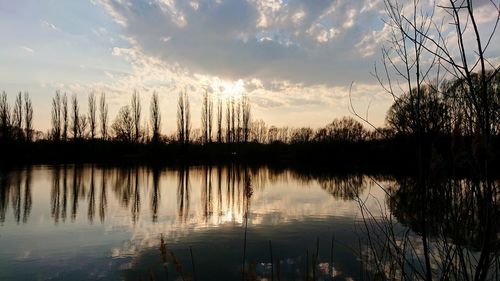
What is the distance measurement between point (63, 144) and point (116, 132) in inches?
313

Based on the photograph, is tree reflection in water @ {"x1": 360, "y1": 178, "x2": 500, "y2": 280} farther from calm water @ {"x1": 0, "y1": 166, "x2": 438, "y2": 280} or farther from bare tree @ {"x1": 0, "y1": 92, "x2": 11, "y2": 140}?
bare tree @ {"x1": 0, "y1": 92, "x2": 11, "y2": 140}

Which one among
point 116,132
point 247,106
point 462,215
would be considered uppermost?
point 247,106

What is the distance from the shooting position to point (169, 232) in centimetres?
857

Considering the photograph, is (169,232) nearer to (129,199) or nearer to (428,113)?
(129,199)

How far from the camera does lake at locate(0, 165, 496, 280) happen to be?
564 centimetres

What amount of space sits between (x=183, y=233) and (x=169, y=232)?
0.35m

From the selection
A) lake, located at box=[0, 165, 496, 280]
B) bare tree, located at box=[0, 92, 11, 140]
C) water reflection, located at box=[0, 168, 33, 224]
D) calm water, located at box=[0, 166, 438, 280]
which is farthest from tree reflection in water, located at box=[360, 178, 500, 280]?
bare tree, located at box=[0, 92, 11, 140]

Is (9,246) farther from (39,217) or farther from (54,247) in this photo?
(39,217)

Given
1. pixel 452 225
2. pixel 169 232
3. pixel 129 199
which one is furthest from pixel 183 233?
pixel 452 225

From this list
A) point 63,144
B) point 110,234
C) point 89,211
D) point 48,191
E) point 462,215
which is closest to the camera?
point 462,215

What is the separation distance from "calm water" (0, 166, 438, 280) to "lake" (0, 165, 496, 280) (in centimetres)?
2

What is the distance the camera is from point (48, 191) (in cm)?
1525

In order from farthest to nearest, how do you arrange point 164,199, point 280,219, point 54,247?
point 164,199, point 280,219, point 54,247

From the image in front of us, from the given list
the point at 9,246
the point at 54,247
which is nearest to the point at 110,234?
the point at 54,247
